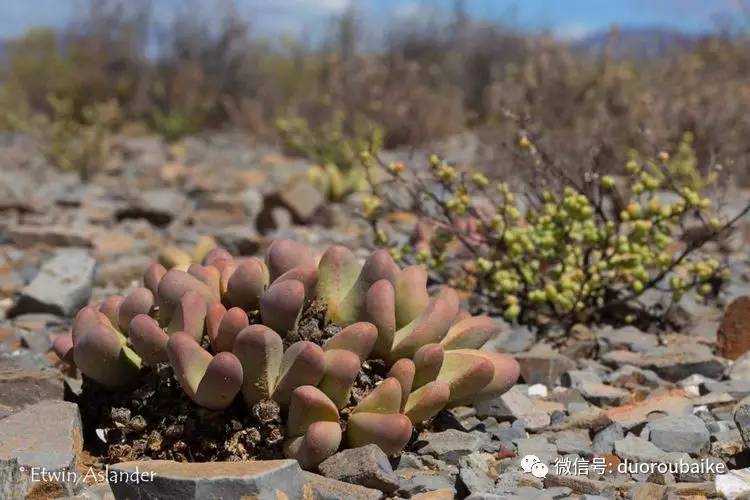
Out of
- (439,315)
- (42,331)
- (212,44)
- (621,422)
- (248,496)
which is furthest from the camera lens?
(212,44)

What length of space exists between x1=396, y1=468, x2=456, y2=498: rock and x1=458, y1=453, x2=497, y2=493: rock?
56 mm

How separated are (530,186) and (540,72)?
556 centimetres

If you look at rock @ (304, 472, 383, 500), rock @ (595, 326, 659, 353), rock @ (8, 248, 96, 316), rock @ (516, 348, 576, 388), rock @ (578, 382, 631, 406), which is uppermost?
rock @ (8, 248, 96, 316)

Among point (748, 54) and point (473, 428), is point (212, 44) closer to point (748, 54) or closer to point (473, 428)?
point (748, 54)

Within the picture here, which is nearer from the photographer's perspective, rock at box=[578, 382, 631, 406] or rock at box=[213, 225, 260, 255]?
rock at box=[578, 382, 631, 406]

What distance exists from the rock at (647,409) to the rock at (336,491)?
111 cm

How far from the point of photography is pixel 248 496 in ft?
7.93

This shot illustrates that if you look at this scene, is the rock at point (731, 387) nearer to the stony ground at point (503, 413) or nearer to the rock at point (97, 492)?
the stony ground at point (503, 413)

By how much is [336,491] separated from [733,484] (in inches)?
43.3

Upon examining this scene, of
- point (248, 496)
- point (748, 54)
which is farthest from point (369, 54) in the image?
point (248, 496)

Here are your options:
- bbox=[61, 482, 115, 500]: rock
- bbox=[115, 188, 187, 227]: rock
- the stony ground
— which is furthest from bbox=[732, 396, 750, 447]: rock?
bbox=[115, 188, 187, 227]: rock

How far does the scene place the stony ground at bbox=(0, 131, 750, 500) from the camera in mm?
2721

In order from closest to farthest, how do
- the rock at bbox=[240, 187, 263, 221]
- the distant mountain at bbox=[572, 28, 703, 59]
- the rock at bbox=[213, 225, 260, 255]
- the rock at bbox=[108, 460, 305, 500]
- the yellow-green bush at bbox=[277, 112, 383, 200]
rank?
1. the rock at bbox=[108, 460, 305, 500]
2. the rock at bbox=[213, 225, 260, 255]
3. the rock at bbox=[240, 187, 263, 221]
4. the yellow-green bush at bbox=[277, 112, 383, 200]
5. the distant mountain at bbox=[572, 28, 703, 59]

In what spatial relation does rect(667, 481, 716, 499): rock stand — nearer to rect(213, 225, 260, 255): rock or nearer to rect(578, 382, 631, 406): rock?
rect(578, 382, 631, 406): rock
